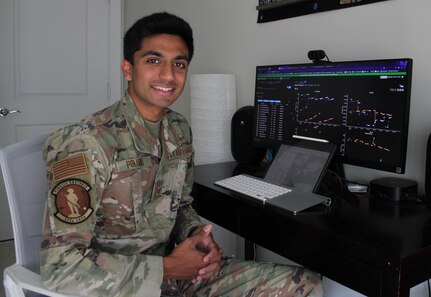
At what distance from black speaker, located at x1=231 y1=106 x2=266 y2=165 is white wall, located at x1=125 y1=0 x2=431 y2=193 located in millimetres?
181

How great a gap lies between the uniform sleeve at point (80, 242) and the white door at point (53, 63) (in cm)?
189

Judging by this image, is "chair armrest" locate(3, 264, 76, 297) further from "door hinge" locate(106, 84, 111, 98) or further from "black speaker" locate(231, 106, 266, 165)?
"door hinge" locate(106, 84, 111, 98)

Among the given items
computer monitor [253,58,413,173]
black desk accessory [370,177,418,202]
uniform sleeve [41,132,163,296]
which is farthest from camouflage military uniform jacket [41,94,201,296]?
black desk accessory [370,177,418,202]

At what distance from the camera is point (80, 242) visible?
1024 millimetres

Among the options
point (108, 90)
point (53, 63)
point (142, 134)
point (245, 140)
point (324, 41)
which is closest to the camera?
point (142, 134)

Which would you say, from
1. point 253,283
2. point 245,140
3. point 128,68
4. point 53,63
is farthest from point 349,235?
point 53,63

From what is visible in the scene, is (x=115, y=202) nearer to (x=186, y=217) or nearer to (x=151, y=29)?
(x=186, y=217)

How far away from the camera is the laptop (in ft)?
4.39

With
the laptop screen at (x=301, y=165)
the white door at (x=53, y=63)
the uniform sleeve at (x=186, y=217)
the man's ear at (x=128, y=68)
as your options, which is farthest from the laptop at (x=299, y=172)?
the white door at (x=53, y=63)

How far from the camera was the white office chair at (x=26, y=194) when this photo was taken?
1119mm

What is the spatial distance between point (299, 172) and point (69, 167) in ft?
2.58

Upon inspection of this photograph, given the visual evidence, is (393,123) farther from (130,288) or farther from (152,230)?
(130,288)

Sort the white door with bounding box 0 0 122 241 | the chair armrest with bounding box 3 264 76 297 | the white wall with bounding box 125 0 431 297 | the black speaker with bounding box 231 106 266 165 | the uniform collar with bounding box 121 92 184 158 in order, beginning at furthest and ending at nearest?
the white door with bounding box 0 0 122 241 < the black speaker with bounding box 231 106 266 165 < the white wall with bounding box 125 0 431 297 < the uniform collar with bounding box 121 92 184 158 < the chair armrest with bounding box 3 264 76 297

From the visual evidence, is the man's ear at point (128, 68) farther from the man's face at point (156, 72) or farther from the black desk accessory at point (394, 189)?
the black desk accessory at point (394, 189)
